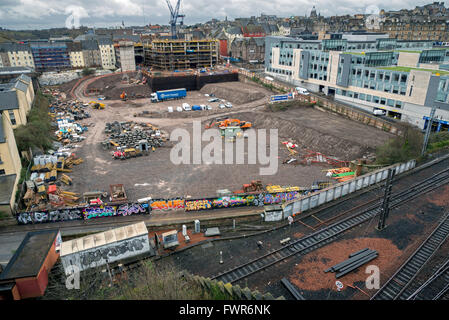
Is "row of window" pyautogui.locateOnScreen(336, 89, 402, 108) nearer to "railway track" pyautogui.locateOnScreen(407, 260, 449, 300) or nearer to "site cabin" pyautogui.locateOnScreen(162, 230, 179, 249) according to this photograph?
"railway track" pyautogui.locateOnScreen(407, 260, 449, 300)

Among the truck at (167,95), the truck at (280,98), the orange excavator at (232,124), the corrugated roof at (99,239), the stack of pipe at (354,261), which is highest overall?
the truck at (280,98)

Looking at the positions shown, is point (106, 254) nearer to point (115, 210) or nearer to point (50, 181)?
point (115, 210)

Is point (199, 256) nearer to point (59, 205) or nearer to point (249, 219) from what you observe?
point (249, 219)

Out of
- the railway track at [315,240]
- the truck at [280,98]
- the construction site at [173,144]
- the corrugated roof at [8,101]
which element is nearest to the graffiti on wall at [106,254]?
the railway track at [315,240]

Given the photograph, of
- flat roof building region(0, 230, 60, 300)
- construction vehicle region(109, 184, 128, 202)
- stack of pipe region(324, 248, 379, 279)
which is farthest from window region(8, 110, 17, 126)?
stack of pipe region(324, 248, 379, 279)

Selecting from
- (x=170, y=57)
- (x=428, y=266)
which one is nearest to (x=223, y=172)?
(x=428, y=266)

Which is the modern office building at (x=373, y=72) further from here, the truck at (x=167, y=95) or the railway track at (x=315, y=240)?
the truck at (x=167, y=95)

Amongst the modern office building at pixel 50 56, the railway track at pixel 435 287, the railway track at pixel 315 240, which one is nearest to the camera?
the railway track at pixel 435 287

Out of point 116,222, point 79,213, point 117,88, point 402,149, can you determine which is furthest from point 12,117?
point 402,149
